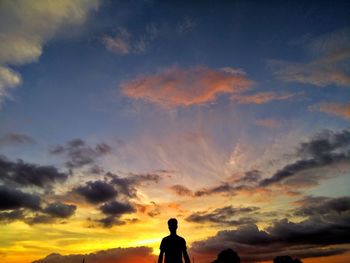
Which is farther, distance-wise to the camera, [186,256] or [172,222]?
[172,222]

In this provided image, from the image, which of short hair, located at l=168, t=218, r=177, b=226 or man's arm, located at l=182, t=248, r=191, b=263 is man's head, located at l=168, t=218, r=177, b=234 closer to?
short hair, located at l=168, t=218, r=177, b=226

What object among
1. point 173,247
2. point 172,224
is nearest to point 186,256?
point 173,247

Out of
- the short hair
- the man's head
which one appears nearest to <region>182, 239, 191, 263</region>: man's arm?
the man's head

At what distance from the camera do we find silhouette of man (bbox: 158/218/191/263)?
1248 cm

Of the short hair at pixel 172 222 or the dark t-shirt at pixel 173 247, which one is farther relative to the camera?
the short hair at pixel 172 222

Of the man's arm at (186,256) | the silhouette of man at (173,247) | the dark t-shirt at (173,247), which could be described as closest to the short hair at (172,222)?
the silhouette of man at (173,247)

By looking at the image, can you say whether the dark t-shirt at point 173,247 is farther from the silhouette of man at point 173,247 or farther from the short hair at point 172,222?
the short hair at point 172,222

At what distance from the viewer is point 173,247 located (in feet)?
41.1

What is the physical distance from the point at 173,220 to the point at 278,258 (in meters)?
74.0

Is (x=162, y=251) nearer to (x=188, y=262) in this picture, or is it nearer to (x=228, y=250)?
(x=188, y=262)

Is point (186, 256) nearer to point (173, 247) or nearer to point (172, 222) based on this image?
point (173, 247)

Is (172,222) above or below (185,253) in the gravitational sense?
above

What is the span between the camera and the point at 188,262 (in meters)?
12.4

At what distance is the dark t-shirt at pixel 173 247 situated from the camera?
40.9 ft
